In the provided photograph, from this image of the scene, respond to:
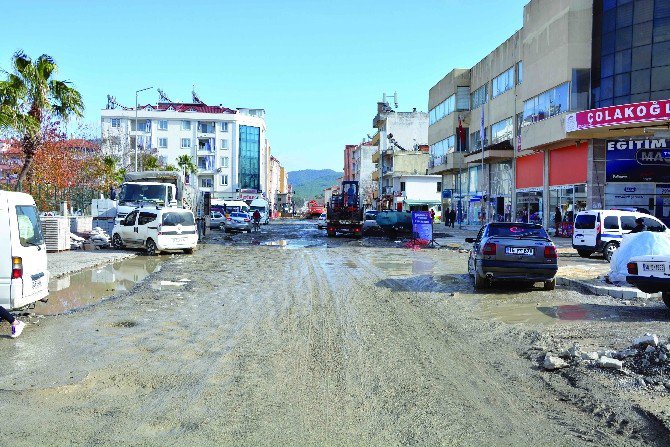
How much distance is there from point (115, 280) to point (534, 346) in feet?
Answer: 36.3

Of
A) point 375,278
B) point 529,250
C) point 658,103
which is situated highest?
point 658,103

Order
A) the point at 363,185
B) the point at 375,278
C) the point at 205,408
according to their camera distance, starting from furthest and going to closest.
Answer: the point at 363,185, the point at 375,278, the point at 205,408

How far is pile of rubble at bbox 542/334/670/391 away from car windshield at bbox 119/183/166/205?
2333cm

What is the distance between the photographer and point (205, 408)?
548 centimetres

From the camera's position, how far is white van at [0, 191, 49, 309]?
855cm

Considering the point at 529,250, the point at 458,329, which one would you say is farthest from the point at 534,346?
the point at 529,250

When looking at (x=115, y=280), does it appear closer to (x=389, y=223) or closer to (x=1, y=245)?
(x=1, y=245)

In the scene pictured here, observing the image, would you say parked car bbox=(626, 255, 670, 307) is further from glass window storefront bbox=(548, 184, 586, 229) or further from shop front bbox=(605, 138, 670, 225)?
glass window storefront bbox=(548, 184, 586, 229)

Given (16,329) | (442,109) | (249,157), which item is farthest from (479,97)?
(249,157)

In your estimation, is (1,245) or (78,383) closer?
(78,383)

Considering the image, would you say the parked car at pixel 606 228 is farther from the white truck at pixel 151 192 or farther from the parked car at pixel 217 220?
the parked car at pixel 217 220

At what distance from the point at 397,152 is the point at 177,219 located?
67.5 metres

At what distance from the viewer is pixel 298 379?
6457 mm

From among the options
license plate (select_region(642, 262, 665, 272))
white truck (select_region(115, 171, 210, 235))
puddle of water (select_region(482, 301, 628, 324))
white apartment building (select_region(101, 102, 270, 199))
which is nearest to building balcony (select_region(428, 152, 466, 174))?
white truck (select_region(115, 171, 210, 235))
